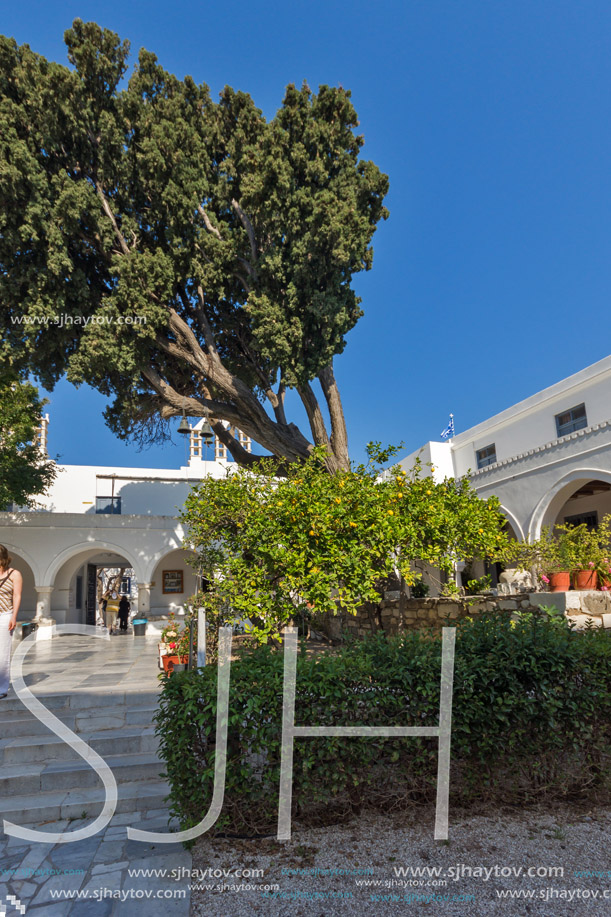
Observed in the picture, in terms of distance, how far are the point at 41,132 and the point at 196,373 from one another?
5244mm

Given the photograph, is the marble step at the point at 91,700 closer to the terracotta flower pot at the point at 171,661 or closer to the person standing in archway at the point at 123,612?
the terracotta flower pot at the point at 171,661

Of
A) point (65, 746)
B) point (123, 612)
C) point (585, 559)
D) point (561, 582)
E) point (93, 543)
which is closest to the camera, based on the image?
point (65, 746)

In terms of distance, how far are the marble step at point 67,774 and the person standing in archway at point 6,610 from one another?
1.10 meters

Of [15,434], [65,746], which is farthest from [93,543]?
[65,746]

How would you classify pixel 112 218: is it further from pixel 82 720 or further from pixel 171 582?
pixel 171 582

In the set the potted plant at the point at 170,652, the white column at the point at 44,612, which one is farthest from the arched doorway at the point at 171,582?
the potted plant at the point at 170,652

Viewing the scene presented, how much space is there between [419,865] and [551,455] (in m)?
11.8

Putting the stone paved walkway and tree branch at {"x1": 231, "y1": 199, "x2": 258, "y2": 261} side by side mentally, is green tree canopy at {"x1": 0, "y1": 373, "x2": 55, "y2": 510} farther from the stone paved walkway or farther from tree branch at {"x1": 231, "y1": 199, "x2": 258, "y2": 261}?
the stone paved walkway

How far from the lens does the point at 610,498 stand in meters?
14.5

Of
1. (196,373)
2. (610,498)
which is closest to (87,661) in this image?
(196,373)

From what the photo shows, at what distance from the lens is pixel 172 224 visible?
10.8 metres

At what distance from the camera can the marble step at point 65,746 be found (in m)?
4.53

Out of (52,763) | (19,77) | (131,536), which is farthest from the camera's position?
(131,536)

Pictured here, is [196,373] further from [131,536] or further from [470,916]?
[470,916]
